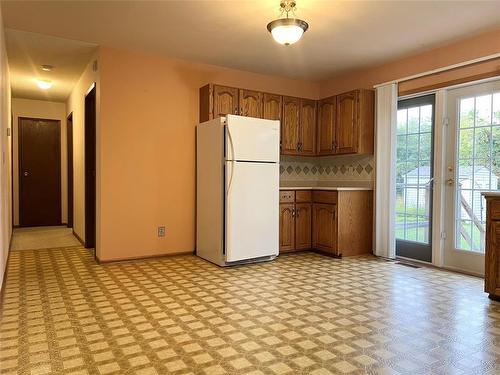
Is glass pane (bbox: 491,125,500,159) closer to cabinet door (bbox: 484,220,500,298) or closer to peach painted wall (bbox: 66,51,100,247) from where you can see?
cabinet door (bbox: 484,220,500,298)

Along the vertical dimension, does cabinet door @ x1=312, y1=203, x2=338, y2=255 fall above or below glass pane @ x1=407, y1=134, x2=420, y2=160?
below

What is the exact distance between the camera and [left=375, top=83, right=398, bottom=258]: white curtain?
451 centimetres

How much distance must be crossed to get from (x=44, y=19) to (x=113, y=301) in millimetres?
2633

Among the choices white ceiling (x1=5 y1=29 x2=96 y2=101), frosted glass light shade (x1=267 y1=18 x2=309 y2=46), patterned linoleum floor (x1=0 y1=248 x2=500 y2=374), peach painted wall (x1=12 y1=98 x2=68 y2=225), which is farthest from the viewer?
peach painted wall (x1=12 y1=98 x2=68 y2=225)

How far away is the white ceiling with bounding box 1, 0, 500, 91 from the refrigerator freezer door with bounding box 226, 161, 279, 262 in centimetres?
135

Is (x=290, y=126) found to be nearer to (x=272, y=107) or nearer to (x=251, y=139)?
(x=272, y=107)

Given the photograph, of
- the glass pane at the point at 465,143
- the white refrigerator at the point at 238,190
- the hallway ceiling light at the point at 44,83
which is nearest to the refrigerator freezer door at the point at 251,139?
the white refrigerator at the point at 238,190

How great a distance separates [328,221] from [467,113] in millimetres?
1938

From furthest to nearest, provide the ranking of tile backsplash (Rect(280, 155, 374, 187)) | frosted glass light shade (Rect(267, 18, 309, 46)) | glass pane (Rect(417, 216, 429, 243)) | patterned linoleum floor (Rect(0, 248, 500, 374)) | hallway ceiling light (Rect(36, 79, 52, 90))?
1. hallway ceiling light (Rect(36, 79, 52, 90))
2. tile backsplash (Rect(280, 155, 374, 187))
3. glass pane (Rect(417, 216, 429, 243))
4. frosted glass light shade (Rect(267, 18, 309, 46))
5. patterned linoleum floor (Rect(0, 248, 500, 374))

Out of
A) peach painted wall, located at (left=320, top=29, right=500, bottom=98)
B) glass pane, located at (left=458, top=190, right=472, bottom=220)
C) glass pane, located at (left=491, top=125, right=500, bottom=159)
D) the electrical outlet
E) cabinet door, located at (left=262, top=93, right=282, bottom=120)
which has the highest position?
peach painted wall, located at (left=320, top=29, right=500, bottom=98)

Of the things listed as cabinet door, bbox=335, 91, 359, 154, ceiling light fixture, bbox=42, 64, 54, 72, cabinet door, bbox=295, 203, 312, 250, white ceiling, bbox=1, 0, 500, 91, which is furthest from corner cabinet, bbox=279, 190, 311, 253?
ceiling light fixture, bbox=42, 64, 54, 72

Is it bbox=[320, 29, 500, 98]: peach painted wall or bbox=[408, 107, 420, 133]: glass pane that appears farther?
bbox=[408, 107, 420, 133]: glass pane

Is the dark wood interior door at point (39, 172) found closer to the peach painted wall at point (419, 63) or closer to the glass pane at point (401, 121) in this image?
the peach painted wall at point (419, 63)

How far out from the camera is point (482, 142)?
3.77 metres
